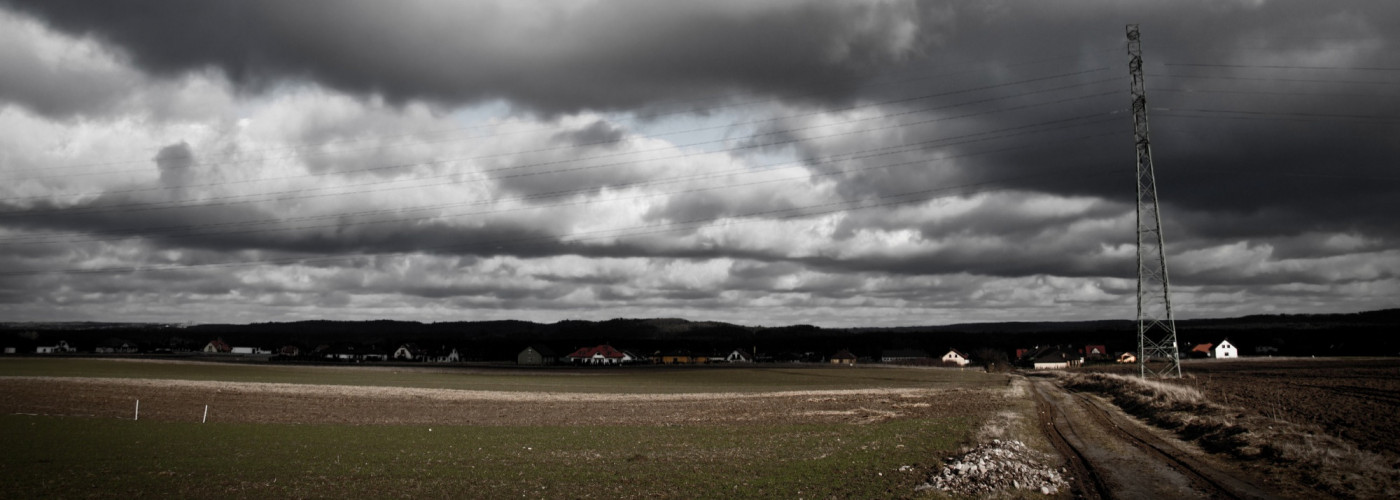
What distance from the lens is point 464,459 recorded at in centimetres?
2789

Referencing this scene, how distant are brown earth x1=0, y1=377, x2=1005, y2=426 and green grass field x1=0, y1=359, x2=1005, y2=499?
497 cm

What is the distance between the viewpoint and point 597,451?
3023 cm

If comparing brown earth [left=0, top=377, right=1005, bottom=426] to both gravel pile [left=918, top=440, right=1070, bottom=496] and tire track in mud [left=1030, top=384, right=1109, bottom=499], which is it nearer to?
tire track in mud [left=1030, top=384, right=1109, bottom=499]

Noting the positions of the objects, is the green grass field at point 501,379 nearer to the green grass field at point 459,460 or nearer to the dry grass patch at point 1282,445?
the green grass field at point 459,460

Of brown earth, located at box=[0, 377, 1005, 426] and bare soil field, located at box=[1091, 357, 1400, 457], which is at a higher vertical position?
bare soil field, located at box=[1091, 357, 1400, 457]

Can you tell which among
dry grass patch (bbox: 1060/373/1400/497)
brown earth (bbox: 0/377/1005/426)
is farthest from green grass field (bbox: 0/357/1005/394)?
dry grass patch (bbox: 1060/373/1400/497)

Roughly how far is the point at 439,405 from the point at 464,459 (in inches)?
1166

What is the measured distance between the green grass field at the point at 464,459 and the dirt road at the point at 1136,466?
14.0 ft

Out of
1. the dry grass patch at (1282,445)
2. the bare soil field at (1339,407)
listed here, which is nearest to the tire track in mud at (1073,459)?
the dry grass patch at (1282,445)

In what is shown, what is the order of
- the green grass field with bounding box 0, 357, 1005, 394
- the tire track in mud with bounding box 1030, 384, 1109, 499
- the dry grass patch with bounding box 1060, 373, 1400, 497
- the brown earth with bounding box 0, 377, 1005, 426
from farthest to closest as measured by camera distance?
the green grass field with bounding box 0, 357, 1005, 394, the brown earth with bounding box 0, 377, 1005, 426, the tire track in mud with bounding box 1030, 384, 1109, 499, the dry grass patch with bounding box 1060, 373, 1400, 497

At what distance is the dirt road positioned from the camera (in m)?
20.8

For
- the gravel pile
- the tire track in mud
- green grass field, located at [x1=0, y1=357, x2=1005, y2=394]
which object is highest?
the gravel pile

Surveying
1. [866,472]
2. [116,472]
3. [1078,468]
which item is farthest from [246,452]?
[1078,468]

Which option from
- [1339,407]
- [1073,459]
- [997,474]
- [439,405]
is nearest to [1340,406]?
[1339,407]
